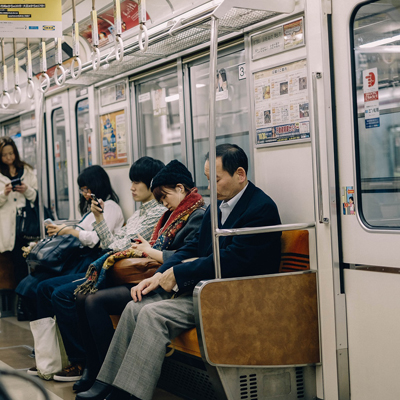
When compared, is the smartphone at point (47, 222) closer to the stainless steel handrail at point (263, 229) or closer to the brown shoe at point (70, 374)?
the brown shoe at point (70, 374)

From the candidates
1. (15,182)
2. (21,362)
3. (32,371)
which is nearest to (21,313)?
(15,182)

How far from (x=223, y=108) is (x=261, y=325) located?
188cm

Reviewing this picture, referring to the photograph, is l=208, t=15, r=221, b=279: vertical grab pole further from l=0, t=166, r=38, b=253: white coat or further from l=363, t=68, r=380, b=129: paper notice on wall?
l=0, t=166, r=38, b=253: white coat

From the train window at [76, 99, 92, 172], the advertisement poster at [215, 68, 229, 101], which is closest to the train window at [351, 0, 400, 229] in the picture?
the advertisement poster at [215, 68, 229, 101]

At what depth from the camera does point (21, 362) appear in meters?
5.12

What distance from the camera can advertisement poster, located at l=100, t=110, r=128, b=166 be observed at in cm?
584

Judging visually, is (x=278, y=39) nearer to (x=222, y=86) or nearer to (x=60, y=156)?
(x=222, y=86)

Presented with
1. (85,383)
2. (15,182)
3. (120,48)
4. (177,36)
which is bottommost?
(85,383)

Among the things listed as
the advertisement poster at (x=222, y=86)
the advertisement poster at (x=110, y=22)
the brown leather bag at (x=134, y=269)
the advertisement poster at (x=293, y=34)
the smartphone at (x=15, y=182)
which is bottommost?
the brown leather bag at (x=134, y=269)

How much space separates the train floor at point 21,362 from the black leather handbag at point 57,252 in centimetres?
81

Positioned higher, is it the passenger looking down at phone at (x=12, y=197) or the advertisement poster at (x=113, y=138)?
the advertisement poster at (x=113, y=138)

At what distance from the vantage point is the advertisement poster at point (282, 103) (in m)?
3.57

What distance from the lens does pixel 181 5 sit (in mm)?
4969

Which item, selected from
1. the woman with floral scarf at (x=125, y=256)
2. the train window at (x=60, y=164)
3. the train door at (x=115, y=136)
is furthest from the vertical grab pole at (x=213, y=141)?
the train window at (x=60, y=164)
